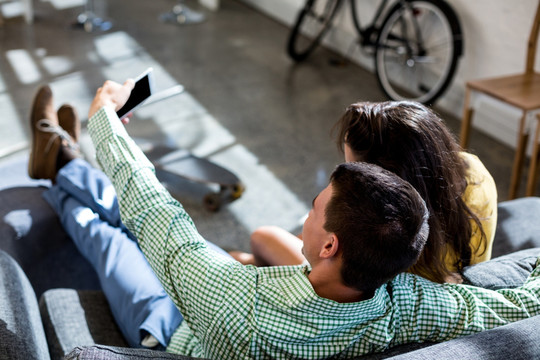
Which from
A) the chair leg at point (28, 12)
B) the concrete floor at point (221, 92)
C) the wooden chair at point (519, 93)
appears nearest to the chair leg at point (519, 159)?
the wooden chair at point (519, 93)

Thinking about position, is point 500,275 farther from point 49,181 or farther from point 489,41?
point 489,41

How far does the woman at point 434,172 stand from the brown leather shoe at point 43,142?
1.19 meters

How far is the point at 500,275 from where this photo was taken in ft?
4.46

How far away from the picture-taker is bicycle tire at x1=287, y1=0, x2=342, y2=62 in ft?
14.8

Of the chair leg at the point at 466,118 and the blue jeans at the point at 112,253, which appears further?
the chair leg at the point at 466,118

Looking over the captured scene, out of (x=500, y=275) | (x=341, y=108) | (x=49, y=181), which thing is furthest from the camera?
(x=341, y=108)

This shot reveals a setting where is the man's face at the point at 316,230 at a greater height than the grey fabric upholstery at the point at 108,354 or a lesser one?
greater

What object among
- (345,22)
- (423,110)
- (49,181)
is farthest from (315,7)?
(423,110)

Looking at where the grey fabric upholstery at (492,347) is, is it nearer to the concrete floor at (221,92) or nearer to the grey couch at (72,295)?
the grey couch at (72,295)

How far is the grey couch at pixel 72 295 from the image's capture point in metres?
1.02

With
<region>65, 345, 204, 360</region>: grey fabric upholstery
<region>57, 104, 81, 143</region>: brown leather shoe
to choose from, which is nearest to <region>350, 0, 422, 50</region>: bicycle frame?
<region>57, 104, 81, 143</region>: brown leather shoe

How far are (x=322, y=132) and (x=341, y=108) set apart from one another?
1.21 feet

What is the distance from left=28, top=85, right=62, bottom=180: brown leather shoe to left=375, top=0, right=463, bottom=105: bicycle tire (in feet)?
7.55

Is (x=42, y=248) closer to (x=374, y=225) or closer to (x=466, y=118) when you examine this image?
(x=374, y=225)
